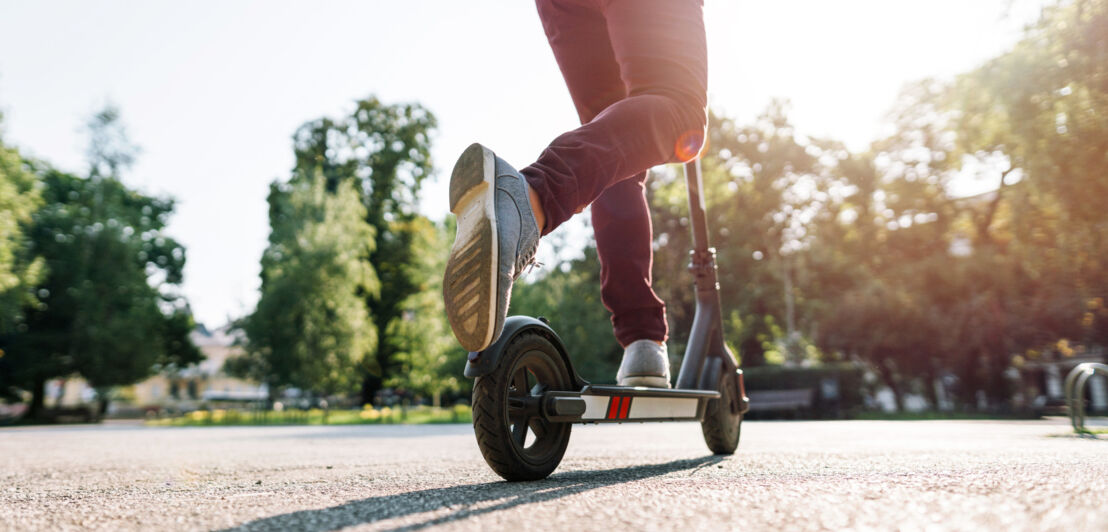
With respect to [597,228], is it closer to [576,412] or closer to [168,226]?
[576,412]

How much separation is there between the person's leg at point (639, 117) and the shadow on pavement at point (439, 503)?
589mm

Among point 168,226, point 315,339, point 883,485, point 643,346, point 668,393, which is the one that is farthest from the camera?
point 168,226

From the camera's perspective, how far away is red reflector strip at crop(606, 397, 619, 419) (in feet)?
7.29

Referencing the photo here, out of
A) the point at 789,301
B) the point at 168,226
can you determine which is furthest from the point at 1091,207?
the point at 168,226

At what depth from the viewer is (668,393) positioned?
2463 millimetres

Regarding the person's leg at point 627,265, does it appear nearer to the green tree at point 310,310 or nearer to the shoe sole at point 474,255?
the shoe sole at point 474,255

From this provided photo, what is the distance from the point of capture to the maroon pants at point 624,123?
1.82 metres

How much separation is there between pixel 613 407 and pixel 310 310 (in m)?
24.5

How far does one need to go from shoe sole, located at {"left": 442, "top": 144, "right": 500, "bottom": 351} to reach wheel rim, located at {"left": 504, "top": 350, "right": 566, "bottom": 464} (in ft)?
0.99

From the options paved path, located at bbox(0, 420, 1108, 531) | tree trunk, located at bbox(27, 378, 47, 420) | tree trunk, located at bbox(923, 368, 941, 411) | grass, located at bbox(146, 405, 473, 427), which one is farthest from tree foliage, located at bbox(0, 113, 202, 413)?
paved path, located at bbox(0, 420, 1108, 531)

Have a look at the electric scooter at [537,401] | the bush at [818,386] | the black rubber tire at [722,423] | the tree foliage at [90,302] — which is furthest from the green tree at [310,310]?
the electric scooter at [537,401]

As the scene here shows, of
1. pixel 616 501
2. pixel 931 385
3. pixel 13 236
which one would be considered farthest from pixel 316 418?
pixel 616 501

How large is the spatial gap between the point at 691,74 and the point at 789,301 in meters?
25.2

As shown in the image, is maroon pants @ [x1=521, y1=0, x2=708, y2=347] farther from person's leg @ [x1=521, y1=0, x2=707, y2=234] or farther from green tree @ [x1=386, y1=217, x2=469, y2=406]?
green tree @ [x1=386, y1=217, x2=469, y2=406]
